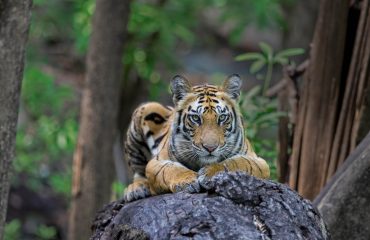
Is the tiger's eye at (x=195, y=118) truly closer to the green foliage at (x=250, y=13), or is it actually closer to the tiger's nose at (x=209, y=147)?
the tiger's nose at (x=209, y=147)

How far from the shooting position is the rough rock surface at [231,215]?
4465mm

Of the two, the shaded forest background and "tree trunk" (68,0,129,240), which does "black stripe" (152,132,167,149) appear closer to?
the shaded forest background

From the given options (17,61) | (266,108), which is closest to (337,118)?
(266,108)

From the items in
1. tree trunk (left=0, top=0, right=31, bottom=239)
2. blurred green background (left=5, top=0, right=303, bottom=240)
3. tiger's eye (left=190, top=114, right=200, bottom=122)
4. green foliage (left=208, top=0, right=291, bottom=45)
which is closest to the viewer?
tiger's eye (left=190, top=114, right=200, bottom=122)

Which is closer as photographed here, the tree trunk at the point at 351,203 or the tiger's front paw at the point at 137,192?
the tiger's front paw at the point at 137,192

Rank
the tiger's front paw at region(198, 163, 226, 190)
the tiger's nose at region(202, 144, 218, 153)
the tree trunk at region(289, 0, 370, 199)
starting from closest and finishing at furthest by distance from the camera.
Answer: the tiger's front paw at region(198, 163, 226, 190), the tiger's nose at region(202, 144, 218, 153), the tree trunk at region(289, 0, 370, 199)

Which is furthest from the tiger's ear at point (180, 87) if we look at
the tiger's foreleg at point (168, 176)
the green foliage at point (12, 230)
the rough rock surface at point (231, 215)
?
the green foliage at point (12, 230)

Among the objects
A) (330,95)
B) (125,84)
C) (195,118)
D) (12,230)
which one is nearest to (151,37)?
(125,84)

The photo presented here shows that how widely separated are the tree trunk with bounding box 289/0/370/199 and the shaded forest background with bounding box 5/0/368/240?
49 millimetres

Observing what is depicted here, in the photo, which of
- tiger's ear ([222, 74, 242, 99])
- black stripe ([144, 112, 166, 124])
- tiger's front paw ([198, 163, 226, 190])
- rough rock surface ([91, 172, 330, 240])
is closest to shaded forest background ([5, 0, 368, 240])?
black stripe ([144, 112, 166, 124])

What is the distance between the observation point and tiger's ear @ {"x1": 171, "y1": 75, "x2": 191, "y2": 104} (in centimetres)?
588

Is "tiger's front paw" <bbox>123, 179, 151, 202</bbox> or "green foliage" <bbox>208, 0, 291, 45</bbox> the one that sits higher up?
"green foliage" <bbox>208, 0, 291, 45</bbox>

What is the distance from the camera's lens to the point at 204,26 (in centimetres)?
1936

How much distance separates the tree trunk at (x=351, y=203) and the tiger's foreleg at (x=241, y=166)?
0.88 m
